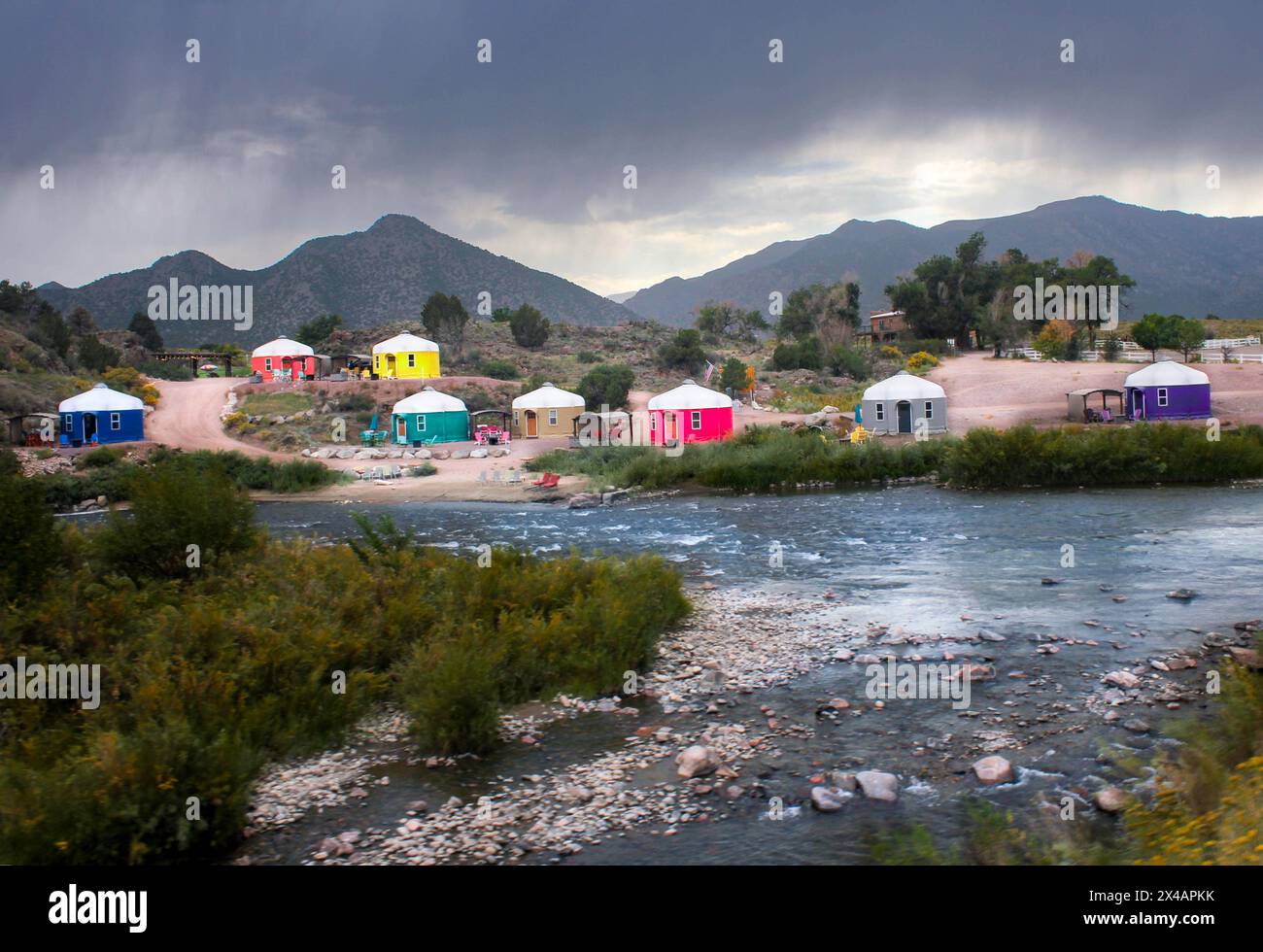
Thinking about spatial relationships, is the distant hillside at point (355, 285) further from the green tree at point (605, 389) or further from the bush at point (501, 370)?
the green tree at point (605, 389)

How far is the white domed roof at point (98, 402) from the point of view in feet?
132

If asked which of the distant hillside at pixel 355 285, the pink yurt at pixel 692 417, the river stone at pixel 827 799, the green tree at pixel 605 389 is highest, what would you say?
the distant hillside at pixel 355 285

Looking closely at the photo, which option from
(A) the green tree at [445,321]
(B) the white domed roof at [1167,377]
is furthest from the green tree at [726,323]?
(B) the white domed roof at [1167,377]

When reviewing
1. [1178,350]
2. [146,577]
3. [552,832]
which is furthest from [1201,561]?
[1178,350]

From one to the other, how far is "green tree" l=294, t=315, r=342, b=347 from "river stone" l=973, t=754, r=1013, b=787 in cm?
7538

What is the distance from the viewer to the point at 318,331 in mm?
79562

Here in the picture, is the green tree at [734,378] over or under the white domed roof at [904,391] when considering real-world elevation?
over

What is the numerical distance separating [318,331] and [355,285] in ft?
147

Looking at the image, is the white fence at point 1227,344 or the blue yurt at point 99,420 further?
the white fence at point 1227,344

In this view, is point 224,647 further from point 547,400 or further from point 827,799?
point 547,400

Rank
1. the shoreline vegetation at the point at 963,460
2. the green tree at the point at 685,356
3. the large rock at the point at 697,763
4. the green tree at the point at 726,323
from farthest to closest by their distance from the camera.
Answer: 1. the green tree at the point at 726,323
2. the green tree at the point at 685,356
3. the shoreline vegetation at the point at 963,460
4. the large rock at the point at 697,763

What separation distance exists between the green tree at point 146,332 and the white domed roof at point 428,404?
44343 mm

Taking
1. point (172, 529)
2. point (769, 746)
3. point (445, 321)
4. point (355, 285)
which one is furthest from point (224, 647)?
point (355, 285)
